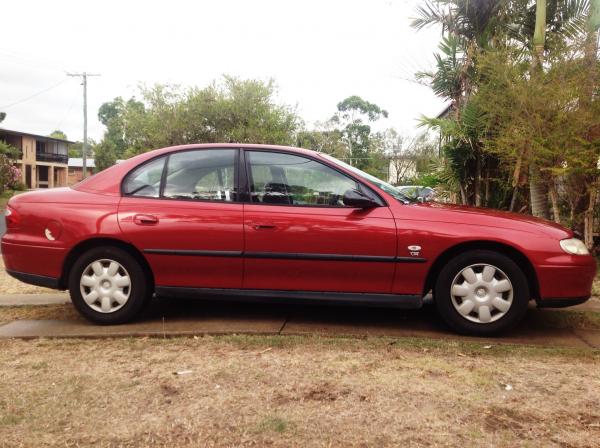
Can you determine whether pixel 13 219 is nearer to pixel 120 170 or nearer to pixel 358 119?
pixel 120 170

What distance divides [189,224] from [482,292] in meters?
2.32

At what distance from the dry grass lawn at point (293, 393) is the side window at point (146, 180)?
123cm

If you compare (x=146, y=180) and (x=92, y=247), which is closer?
(x=92, y=247)

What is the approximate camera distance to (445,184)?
10711mm

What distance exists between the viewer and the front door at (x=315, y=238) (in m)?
3.97

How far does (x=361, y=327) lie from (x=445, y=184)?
23.4 feet

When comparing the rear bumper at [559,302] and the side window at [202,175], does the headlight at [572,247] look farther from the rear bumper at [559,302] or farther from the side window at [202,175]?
the side window at [202,175]

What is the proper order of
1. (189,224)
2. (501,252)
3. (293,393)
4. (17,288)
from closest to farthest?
(293,393) < (501,252) < (189,224) < (17,288)

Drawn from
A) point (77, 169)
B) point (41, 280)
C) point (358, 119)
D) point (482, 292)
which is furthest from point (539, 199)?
point (77, 169)

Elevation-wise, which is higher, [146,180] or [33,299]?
[146,180]

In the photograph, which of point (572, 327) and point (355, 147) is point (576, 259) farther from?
point (355, 147)

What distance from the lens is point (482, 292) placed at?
3928 mm

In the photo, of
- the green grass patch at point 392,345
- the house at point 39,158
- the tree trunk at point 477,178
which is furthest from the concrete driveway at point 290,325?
the house at point 39,158

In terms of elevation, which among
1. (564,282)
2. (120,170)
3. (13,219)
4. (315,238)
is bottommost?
(564,282)
